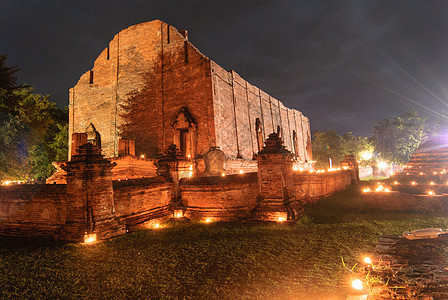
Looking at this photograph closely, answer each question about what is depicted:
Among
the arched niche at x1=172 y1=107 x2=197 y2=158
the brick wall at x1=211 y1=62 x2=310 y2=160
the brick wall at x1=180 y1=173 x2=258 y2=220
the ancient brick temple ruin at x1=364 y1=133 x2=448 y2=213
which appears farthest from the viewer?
the brick wall at x1=211 y1=62 x2=310 y2=160

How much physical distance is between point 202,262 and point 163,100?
50.4 feet

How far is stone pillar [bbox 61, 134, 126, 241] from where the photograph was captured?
614 centimetres

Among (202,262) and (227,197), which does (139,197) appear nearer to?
(227,197)

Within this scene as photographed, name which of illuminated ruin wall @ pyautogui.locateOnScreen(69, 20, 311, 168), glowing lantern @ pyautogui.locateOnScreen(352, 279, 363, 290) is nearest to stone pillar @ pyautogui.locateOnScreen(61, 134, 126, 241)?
glowing lantern @ pyautogui.locateOnScreen(352, 279, 363, 290)

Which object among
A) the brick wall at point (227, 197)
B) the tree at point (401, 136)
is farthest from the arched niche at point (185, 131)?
the tree at point (401, 136)

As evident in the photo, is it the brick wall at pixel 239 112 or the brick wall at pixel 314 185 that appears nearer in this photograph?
the brick wall at pixel 314 185

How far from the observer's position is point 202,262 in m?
4.41

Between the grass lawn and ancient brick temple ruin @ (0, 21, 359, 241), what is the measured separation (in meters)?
0.87

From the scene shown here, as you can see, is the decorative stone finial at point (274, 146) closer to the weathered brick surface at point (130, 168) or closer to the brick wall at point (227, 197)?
the brick wall at point (227, 197)

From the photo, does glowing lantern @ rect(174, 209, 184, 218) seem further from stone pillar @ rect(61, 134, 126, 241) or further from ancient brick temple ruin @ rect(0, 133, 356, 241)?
stone pillar @ rect(61, 134, 126, 241)

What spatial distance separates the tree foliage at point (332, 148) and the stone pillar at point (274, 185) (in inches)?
1600

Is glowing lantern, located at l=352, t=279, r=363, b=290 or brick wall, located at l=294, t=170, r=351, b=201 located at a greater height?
brick wall, located at l=294, t=170, r=351, b=201

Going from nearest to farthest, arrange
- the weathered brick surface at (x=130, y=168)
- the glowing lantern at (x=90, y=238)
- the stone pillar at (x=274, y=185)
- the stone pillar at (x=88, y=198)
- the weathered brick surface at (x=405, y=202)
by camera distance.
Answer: the glowing lantern at (x=90, y=238) < the stone pillar at (x=88, y=198) < the stone pillar at (x=274, y=185) < the weathered brick surface at (x=405, y=202) < the weathered brick surface at (x=130, y=168)

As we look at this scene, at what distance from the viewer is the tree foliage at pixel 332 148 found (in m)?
47.5
